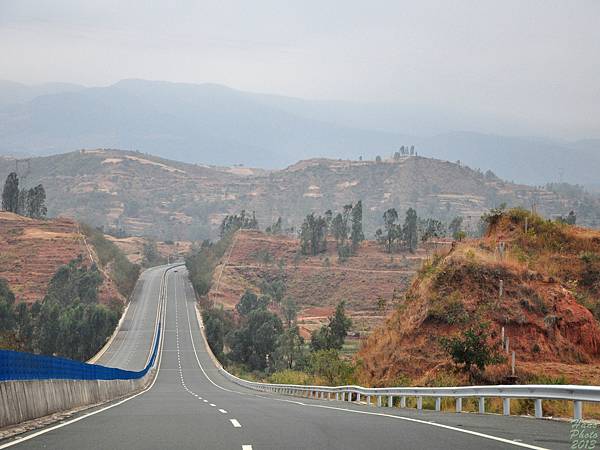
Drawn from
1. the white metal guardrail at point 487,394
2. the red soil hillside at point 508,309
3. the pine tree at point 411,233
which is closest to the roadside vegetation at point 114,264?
the pine tree at point 411,233

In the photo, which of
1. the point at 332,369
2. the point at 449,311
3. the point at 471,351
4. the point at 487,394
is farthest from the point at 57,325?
the point at 487,394

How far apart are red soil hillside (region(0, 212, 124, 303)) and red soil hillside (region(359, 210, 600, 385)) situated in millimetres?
100612

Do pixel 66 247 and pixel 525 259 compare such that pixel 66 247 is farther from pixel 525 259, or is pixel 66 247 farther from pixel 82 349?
pixel 525 259

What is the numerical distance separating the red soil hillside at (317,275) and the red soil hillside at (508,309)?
7351 centimetres

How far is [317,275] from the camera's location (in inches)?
6398

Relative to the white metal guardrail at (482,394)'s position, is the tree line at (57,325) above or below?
below

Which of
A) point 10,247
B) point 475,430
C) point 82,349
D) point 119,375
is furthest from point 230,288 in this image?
point 475,430

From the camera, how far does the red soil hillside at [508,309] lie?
134ft

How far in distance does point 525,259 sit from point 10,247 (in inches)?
5074

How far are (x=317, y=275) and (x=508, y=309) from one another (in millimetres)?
120220

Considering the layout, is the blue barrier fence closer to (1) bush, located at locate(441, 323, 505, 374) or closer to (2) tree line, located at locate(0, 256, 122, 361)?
(1) bush, located at locate(441, 323, 505, 374)

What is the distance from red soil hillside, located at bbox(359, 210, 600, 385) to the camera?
40.8 metres

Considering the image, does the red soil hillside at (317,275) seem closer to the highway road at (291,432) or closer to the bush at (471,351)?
the bush at (471,351)

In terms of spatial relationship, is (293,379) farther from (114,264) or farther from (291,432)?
(114,264)
